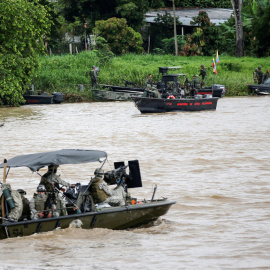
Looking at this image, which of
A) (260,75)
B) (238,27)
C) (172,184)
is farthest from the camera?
(238,27)

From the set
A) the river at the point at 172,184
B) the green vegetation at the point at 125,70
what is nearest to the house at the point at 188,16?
the green vegetation at the point at 125,70

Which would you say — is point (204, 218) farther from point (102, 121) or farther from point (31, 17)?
point (31, 17)

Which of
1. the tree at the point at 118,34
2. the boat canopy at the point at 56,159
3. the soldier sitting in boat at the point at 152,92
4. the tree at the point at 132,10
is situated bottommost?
the soldier sitting in boat at the point at 152,92

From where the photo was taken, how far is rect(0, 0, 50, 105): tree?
3516cm

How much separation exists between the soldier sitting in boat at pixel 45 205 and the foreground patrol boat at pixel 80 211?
183mm

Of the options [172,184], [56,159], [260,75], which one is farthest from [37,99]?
[56,159]

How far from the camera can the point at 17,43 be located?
3684 centimetres

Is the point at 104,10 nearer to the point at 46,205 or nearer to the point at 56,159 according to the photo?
the point at 56,159

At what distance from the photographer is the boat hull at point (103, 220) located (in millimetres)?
11328

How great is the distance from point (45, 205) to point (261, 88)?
34854mm

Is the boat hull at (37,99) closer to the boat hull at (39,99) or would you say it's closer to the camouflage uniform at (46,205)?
the boat hull at (39,99)

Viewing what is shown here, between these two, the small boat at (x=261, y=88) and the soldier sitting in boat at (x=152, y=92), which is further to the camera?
the small boat at (x=261, y=88)

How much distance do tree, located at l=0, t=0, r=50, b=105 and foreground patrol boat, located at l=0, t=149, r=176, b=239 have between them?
23359 mm

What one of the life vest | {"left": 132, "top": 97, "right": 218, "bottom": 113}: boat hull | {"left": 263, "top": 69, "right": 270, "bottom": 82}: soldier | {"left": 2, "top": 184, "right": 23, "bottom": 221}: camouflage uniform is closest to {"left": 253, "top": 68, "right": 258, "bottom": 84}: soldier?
{"left": 263, "top": 69, "right": 270, "bottom": 82}: soldier
